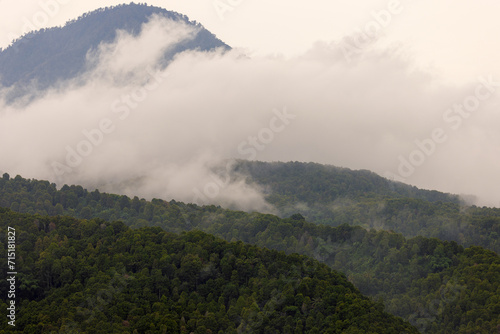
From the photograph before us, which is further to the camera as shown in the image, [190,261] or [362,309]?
[190,261]

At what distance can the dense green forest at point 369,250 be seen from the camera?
4466 inches

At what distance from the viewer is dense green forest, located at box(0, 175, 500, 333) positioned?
113 meters

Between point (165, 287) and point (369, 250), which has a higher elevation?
point (369, 250)

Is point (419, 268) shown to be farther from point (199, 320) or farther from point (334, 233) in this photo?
point (199, 320)

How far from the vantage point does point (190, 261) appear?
112000 mm

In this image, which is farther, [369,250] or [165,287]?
[369,250]

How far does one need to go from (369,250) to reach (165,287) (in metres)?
61.1

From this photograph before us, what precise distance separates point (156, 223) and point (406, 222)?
7353 cm

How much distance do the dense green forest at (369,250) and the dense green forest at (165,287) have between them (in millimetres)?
16870

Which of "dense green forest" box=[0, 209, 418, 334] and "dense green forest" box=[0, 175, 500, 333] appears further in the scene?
"dense green forest" box=[0, 175, 500, 333]

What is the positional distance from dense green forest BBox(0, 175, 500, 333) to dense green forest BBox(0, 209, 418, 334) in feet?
55.3

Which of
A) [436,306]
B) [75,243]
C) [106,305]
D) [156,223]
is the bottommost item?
[436,306]

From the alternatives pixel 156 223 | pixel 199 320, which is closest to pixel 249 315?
pixel 199 320

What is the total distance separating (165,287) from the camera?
346 ft
